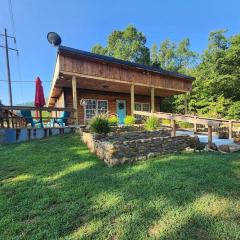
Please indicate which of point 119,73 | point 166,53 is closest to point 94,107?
point 119,73

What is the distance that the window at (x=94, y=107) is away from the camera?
14000 millimetres

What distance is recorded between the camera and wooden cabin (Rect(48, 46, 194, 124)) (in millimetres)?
9891

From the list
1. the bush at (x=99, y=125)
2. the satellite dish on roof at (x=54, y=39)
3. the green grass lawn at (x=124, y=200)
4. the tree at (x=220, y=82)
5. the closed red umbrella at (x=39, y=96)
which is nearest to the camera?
the green grass lawn at (x=124, y=200)

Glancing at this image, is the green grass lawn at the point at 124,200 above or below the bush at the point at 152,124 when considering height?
below

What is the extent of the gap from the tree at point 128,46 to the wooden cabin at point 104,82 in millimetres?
15306

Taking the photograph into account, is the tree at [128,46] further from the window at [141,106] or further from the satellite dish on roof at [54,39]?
the satellite dish on roof at [54,39]

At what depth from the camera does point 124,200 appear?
10.4 feet

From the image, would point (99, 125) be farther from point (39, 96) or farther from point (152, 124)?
point (39, 96)

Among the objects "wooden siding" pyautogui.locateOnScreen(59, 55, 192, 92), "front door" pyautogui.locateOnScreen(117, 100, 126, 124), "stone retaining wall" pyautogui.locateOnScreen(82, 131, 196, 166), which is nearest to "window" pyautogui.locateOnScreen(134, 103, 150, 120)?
"front door" pyautogui.locateOnScreen(117, 100, 126, 124)

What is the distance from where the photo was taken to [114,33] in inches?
1291

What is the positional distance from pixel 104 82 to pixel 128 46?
21410mm

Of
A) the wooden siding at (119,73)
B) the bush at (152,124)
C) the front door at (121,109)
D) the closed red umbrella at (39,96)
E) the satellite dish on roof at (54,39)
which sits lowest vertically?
the bush at (152,124)

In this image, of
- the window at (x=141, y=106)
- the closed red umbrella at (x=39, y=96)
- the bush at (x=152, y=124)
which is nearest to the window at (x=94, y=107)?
the window at (x=141, y=106)

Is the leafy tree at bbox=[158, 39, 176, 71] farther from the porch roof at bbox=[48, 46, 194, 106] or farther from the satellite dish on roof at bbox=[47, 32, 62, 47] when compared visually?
the satellite dish on roof at bbox=[47, 32, 62, 47]
